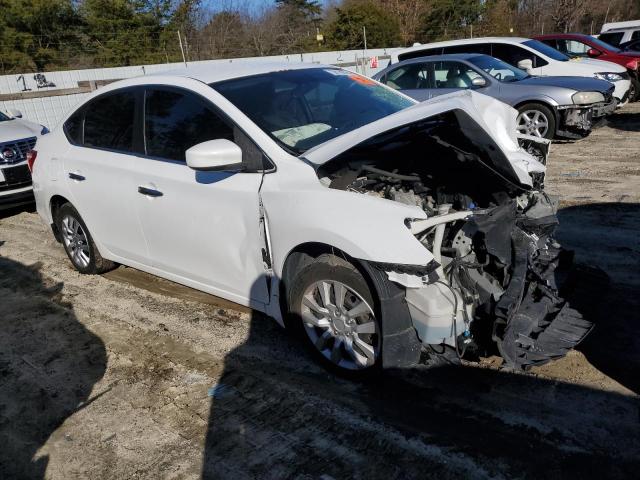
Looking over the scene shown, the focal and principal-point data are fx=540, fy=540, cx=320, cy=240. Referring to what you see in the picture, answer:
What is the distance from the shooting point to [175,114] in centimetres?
384

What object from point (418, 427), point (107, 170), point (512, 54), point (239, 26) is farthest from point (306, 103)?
point (239, 26)

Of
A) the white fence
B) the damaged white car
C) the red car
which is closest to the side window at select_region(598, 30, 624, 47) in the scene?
the red car

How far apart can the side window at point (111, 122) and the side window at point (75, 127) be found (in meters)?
0.10

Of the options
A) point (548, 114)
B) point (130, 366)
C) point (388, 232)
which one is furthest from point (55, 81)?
point (388, 232)

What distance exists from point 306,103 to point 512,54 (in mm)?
8454

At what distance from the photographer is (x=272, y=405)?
3109 millimetres

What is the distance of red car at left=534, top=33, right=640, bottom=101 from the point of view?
13.2m

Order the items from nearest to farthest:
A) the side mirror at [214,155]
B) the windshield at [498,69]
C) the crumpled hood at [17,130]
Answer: the side mirror at [214,155], the crumpled hood at [17,130], the windshield at [498,69]

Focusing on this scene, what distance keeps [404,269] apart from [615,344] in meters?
1.60

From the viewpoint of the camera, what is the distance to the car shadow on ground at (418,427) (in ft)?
8.22

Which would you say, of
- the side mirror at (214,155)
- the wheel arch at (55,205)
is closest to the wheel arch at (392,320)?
the side mirror at (214,155)

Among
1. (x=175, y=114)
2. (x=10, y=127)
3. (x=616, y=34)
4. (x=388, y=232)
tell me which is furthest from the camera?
(x=616, y=34)

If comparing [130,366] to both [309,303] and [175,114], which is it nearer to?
[309,303]

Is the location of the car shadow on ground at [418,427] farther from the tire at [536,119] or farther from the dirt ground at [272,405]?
the tire at [536,119]
